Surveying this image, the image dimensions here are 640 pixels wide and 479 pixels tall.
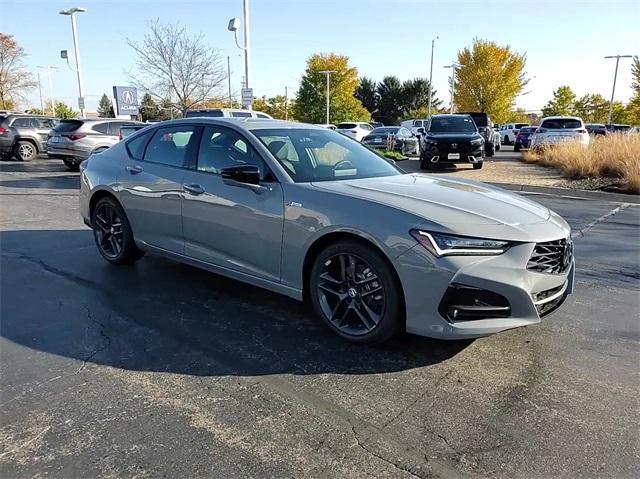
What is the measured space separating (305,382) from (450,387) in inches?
33.9

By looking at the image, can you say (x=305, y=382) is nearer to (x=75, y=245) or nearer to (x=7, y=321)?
(x=7, y=321)

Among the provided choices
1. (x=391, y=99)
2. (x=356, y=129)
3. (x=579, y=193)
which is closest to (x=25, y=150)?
(x=356, y=129)

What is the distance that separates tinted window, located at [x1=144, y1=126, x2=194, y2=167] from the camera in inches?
181

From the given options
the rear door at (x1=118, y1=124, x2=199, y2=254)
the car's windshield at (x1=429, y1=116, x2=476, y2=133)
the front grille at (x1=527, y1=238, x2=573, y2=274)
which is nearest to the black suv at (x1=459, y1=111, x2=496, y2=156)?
the car's windshield at (x1=429, y1=116, x2=476, y2=133)

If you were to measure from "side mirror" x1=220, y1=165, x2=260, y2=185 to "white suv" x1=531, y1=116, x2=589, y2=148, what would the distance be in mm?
17241

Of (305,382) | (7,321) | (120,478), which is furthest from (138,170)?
(120,478)

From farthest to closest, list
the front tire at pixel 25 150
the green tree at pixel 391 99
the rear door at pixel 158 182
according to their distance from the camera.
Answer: the green tree at pixel 391 99 < the front tire at pixel 25 150 < the rear door at pixel 158 182

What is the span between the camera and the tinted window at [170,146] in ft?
15.0

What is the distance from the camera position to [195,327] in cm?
378

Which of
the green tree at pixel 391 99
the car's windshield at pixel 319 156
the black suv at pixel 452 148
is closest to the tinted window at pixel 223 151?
the car's windshield at pixel 319 156

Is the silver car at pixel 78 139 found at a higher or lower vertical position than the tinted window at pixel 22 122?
lower

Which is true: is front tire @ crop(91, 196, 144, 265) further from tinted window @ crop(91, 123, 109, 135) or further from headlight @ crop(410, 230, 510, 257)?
tinted window @ crop(91, 123, 109, 135)

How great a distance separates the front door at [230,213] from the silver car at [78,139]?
38.3ft

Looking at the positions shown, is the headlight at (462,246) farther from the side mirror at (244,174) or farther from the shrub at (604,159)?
the shrub at (604,159)
